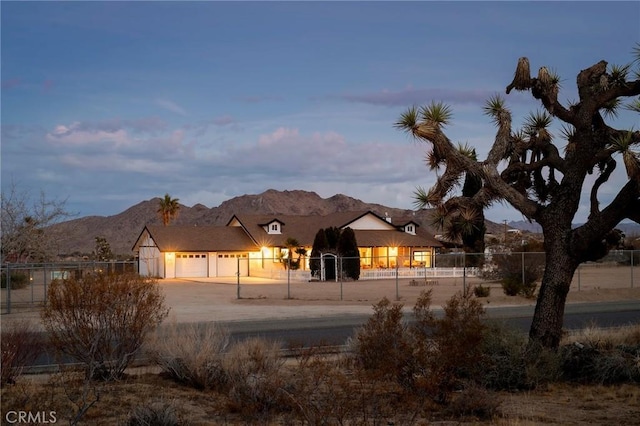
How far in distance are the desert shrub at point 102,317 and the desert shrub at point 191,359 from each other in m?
0.75

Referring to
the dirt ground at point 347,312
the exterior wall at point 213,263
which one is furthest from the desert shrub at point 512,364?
the exterior wall at point 213,263

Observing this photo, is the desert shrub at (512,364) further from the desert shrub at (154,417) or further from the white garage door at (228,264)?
the white garage door at (228,264)

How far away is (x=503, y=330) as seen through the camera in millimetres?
13992

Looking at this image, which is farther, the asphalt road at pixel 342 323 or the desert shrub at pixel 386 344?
the asphalt road at pixel 342 323

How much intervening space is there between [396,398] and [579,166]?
674cm

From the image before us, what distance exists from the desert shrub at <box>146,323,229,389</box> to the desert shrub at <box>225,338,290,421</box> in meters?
0.25

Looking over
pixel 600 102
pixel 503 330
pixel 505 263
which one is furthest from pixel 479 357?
pixel 505 263

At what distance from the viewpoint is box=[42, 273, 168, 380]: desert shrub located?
456 inches

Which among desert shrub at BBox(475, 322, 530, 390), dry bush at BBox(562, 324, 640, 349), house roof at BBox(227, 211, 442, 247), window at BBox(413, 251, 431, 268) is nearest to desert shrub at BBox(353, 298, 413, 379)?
desert shrub at BBox(475, 322, 530, 390)

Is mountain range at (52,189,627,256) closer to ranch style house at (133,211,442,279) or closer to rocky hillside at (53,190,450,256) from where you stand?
rocky hillside at (53,190,450,256)

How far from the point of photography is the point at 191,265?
2443 inches

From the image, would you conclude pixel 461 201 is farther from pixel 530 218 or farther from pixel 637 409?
pixel 637 409

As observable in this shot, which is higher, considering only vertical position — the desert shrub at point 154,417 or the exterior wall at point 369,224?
the exterior wall at point 369,224

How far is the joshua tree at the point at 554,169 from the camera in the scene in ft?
45.7
